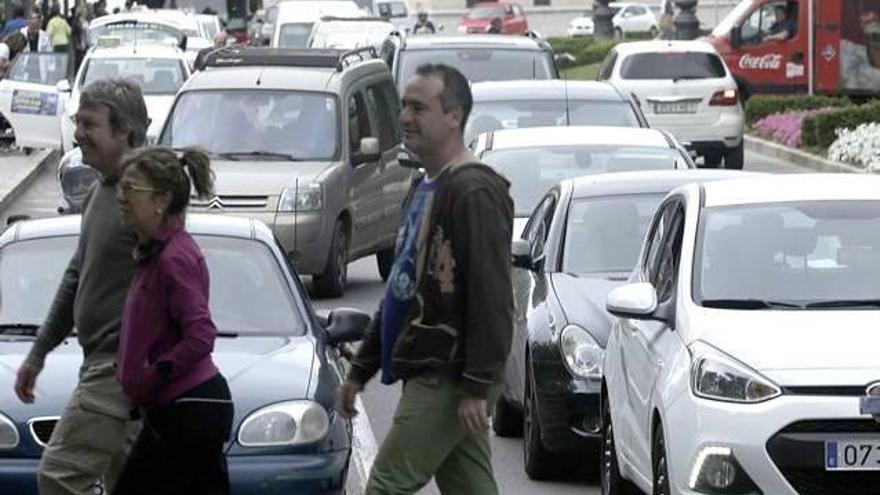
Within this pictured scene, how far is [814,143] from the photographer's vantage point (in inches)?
1300

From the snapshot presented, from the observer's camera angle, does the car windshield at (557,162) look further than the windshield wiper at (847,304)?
Yes

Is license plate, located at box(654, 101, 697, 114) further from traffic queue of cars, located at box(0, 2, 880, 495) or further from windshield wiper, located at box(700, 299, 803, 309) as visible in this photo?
windshield wiper, located at box(700, 299, 803, 309)

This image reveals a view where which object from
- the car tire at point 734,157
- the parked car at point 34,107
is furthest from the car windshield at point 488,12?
the car tire at point 734,157

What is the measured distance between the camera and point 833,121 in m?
32.4

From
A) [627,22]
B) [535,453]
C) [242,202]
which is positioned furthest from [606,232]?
[627,22]

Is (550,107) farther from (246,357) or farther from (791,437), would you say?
(791,437)

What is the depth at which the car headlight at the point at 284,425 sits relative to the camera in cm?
881

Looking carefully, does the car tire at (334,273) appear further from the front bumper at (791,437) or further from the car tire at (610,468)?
the front bumper at (791,437)

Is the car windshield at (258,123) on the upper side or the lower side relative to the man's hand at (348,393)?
lower

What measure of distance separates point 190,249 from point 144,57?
25.1 meters

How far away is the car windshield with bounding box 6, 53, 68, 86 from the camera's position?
→ 1289 inches

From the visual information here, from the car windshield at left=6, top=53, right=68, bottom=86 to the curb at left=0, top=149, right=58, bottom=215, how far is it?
3.74 feet

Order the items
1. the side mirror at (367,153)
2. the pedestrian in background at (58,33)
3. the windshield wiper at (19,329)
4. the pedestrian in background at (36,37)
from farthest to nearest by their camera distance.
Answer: the pedestrian in background at (58,33)
the pedestrian in background at (36,37)
the side mirror at (367,153)
the windshield wiper at (19,329)

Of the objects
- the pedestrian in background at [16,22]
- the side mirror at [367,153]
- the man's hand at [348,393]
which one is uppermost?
the man's hand at [348,393]
